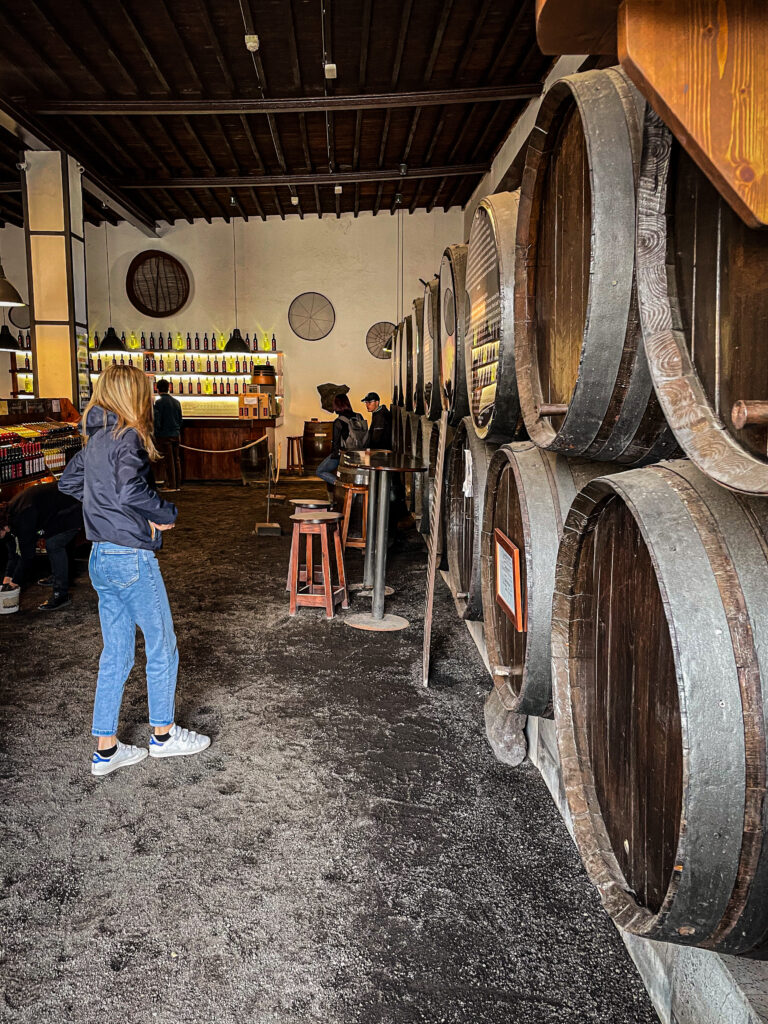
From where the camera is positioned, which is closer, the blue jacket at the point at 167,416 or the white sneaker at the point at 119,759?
the white sneaker at the point at 119,759

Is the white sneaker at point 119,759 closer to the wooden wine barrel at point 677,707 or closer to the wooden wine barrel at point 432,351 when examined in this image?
the wooden wine barrel at point 677,707

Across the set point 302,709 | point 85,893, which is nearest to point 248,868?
point 85,893

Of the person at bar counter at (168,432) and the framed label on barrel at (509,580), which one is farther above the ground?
the person at bar counter at (168,432)

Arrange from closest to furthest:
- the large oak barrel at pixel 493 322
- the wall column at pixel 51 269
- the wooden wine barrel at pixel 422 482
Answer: the large oak barrel at pixel 493 322, the wooden wine barrel at pixel 422 482, the wall column at pixel 51 269

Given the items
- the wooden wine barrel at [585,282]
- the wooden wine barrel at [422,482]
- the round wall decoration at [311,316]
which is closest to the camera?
the wooden wine barrel at [585,282]

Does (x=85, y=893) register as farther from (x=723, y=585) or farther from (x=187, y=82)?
(x=187, y=82)

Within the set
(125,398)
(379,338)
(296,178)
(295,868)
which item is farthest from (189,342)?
(295,868)

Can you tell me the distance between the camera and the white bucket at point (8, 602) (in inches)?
186

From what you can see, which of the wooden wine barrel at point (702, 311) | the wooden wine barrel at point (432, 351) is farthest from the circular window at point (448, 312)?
the wooden wine barrel at point (702, 311)

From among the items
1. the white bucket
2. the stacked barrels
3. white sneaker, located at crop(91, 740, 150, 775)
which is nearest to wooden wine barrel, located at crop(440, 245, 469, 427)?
the stacked barrels

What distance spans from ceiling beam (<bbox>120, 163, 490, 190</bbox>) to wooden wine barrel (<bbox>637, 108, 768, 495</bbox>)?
10.5 metres

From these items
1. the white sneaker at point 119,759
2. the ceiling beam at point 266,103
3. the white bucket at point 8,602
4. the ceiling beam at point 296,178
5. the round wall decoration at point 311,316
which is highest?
the ceiling beam at point 296,178

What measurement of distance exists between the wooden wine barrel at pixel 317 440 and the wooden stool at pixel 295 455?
0.19m

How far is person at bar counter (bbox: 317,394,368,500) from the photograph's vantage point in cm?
690
